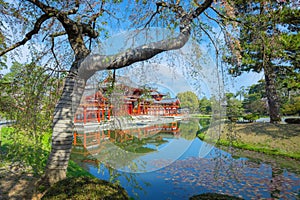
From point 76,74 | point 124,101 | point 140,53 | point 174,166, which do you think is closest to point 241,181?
point 174,166

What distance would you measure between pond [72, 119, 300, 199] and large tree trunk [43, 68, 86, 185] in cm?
26

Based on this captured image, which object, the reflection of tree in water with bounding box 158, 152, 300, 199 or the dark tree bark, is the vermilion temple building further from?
the reflection of tree in water with bounding box 158, 152, 300, 199

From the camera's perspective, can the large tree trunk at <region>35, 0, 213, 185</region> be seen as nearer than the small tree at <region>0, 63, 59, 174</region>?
Yes

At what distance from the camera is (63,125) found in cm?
229

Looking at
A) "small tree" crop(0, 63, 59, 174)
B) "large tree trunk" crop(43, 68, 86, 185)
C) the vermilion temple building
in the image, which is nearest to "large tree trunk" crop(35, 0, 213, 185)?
"large tree trunk" crop(43, 68, 86, 185)

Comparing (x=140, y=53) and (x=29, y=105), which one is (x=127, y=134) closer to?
(x=140, y=53)

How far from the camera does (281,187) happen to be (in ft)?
14.6

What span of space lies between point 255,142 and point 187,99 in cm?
817

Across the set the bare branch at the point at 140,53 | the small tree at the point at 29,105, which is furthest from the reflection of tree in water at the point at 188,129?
the small tree at the point at 29,105

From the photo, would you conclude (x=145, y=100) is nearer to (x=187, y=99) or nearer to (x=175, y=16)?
(x=187, y=99)

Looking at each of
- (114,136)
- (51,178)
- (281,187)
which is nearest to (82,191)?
(51,178)

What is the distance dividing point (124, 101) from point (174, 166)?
14.2 ft

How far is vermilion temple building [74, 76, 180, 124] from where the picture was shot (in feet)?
7.03

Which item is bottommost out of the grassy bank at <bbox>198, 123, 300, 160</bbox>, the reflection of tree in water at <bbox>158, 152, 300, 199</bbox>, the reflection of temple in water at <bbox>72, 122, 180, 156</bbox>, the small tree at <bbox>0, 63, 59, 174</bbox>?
the reflection of tree in water at <bbox>158, 152, 300, 199</bbox>
